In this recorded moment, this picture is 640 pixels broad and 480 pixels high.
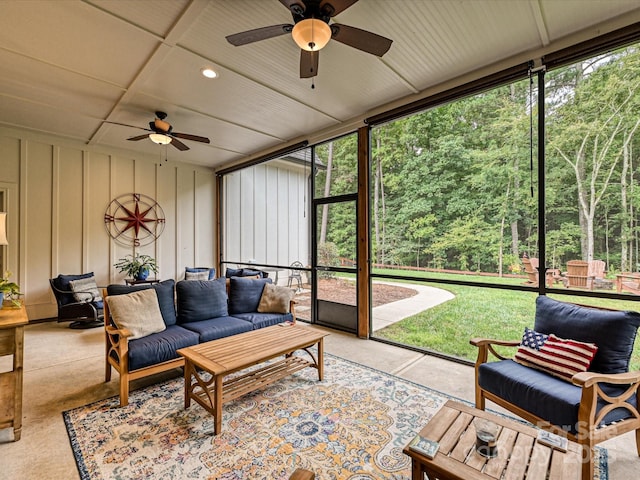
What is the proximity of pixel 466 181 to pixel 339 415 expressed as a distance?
3.39 meters

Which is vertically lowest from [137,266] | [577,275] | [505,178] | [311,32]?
[137,266]

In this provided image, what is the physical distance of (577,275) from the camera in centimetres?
275

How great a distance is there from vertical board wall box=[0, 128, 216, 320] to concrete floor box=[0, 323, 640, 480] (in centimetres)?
107

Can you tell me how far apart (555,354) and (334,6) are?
106 inches

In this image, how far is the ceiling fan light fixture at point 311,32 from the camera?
192cm

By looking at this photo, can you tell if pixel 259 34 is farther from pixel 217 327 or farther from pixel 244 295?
pixel 244 295

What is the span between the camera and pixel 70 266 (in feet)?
17.3

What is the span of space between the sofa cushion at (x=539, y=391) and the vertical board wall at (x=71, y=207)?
622 centimetres

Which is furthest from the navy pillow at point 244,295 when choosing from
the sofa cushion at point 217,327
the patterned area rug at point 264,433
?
the patterned area rug at point 264,433

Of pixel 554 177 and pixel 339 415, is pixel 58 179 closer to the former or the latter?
pixel 339 415

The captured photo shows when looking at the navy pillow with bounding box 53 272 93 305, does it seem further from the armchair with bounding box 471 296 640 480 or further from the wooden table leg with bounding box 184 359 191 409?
the armchair with bounding box 471 296 640 480

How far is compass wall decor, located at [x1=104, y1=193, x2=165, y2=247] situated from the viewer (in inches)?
227

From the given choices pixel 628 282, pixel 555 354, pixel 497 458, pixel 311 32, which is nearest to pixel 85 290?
pixel 311 32

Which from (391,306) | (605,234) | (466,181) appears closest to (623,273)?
(605,234)
